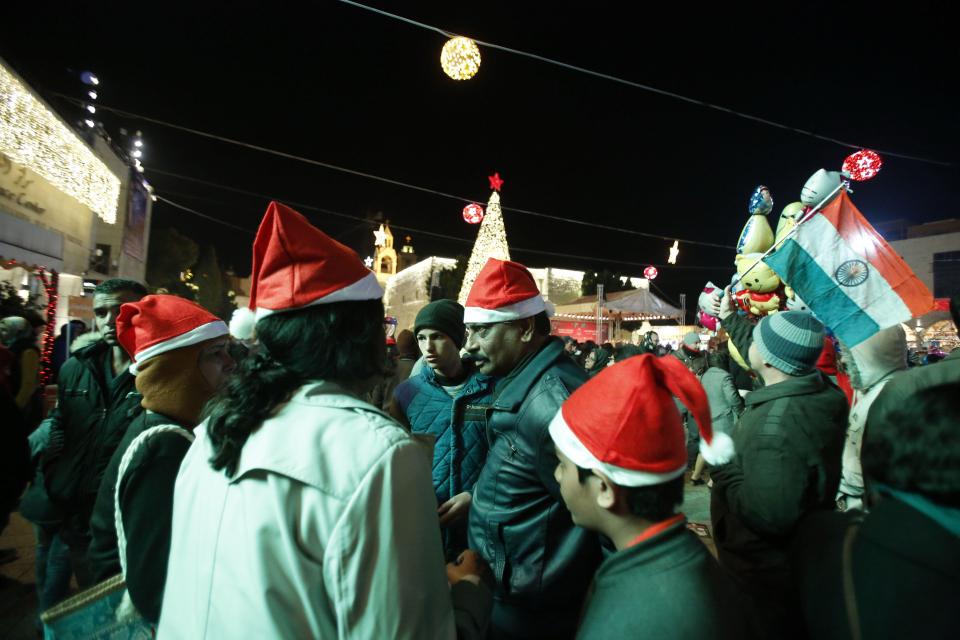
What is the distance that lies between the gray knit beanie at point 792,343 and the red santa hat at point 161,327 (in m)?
2.74

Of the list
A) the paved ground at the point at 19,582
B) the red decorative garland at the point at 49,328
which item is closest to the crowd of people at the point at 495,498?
the paved ground at the point at 19,582

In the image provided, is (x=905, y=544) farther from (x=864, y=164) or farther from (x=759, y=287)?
(x=864, y=164)

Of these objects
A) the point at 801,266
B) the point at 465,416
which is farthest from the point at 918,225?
the point at 465,416

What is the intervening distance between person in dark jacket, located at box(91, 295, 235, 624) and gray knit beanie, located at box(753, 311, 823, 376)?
265 cm

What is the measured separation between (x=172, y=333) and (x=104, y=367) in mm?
1493

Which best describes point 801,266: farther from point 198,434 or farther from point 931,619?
point 198,434

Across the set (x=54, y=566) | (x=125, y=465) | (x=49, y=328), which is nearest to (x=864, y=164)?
(x=125, y=465)

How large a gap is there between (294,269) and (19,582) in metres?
4.94

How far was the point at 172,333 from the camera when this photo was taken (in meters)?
2.19

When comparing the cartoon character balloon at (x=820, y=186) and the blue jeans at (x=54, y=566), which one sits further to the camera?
the cartoon character balloon at (x=820, y=186)

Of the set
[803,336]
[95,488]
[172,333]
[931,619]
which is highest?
[803,336]

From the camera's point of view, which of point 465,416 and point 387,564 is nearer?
point 387,564

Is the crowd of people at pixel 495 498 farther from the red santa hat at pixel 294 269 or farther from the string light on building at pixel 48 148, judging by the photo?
the string light on building at pixel 48 148

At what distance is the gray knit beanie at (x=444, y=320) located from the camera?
11.9 ft
